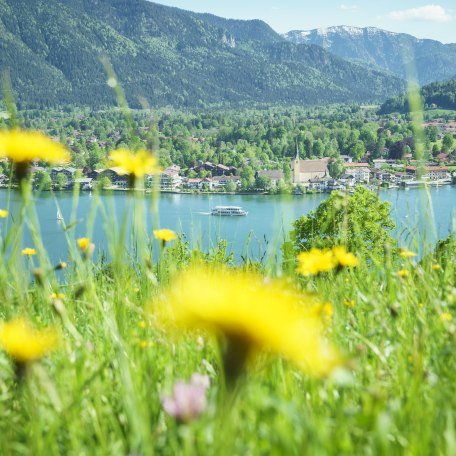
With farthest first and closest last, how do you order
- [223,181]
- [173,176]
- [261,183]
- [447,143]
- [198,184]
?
[447,143] → [223,181] → [198,184] → [173,176] → [261,183]

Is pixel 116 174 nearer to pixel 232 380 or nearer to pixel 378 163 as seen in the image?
pixel 232 380

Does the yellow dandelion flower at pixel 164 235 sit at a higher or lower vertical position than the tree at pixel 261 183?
higher

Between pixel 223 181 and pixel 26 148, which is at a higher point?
pixel 26 148

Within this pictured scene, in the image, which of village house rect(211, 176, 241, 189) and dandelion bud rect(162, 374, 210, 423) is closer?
dandelion bud rect(162, 374, 210, 423)

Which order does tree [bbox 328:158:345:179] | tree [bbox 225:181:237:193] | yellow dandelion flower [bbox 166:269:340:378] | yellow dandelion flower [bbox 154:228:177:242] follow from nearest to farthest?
yellow dandelion flower [bbox 166:269:340:378] < yellow dandelion flower [bbox 154:228:177:242] < tree [bbox 225:181:237:193] < tree [bbox 328:158:345:179]

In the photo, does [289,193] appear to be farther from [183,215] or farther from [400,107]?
[400,107]

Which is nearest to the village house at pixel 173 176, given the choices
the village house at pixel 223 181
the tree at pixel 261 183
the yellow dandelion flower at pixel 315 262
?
the village house at pixel 223 181

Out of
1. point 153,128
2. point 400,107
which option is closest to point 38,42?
point 400,107

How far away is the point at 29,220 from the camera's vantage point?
115 cm

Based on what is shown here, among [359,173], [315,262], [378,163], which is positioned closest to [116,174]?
[315,262]

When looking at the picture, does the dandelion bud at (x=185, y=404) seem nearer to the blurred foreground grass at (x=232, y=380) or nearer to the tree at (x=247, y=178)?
the blurred foreground grass at (x=232, y=380)

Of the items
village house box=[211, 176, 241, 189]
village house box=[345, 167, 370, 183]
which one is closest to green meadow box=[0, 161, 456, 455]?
village house box=[345, 167, 370, 183]

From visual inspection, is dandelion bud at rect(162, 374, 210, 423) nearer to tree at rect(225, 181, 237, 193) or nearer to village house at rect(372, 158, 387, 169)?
tree at rect(225, 181, 237, 193)

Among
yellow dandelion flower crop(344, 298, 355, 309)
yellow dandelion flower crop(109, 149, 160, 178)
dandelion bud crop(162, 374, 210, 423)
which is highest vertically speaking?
yellow dandelion flower crop(109, 149, 160, 178)
